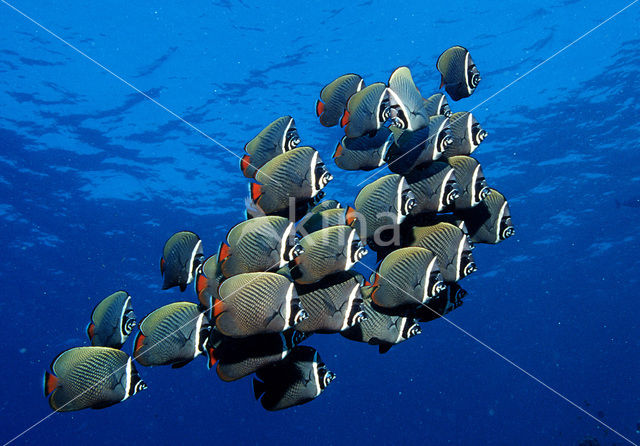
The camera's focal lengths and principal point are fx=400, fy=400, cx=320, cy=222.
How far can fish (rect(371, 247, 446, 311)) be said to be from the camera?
3.37 meters

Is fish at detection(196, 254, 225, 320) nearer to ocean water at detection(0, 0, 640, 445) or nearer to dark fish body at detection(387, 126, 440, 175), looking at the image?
dark fish body at detection(387, 126, 440, 175)

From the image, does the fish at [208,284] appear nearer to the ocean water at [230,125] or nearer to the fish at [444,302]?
the fish at [444,302]

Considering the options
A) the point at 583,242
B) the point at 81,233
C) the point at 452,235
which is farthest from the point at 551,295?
the point at 452,235

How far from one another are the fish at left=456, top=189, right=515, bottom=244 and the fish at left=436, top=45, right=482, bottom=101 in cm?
122

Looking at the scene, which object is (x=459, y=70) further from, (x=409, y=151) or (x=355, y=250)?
(x=355, y=250)

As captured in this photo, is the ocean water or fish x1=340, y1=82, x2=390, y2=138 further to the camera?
the ocean water

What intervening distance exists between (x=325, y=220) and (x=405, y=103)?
1.36m

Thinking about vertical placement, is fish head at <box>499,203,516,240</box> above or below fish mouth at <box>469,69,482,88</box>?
below

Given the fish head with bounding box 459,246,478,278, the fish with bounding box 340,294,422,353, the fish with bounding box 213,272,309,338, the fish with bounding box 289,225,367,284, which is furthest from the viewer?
the fish with bounding box 340,294,422,353

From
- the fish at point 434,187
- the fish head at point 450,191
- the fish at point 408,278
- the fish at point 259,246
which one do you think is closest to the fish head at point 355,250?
the fish at point 408,278

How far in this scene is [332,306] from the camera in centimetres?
348

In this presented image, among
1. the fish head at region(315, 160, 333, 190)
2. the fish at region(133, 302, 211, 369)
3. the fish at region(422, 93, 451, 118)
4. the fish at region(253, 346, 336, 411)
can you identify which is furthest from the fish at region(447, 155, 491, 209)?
the fish at region(133, 302, 211, 369)

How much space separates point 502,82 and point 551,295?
43.4 meters

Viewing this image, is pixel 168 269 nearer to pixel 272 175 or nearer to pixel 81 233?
pixel 272 175
